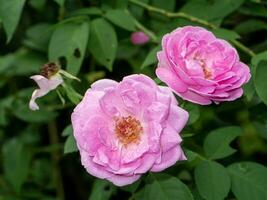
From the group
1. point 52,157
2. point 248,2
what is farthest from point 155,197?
point 52,157

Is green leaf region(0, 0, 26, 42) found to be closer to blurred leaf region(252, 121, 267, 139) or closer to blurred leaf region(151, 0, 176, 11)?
blurred leaf region(151, 0, 176, 11)

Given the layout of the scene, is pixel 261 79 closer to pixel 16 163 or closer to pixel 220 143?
pixel 220 143

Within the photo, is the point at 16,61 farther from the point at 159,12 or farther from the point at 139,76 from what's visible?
the point at 139,76

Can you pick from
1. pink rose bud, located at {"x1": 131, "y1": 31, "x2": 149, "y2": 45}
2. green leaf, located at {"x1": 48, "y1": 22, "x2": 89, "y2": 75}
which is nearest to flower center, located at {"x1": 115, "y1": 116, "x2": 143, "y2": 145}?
green leaf, located at {"x1": 48, "y1": 22, "x2": 89, "y2": 75}

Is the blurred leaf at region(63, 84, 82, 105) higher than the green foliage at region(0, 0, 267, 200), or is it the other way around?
the blurred leaf at region(63, 84, 82, 105)

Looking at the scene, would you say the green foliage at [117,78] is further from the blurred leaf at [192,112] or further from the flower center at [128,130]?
the flower center at [128,130]

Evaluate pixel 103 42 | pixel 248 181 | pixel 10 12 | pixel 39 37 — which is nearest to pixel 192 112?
pixel 248 181
